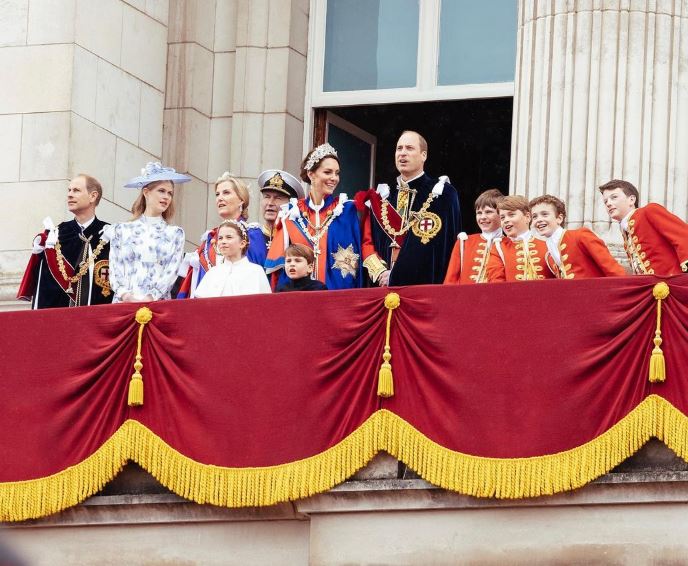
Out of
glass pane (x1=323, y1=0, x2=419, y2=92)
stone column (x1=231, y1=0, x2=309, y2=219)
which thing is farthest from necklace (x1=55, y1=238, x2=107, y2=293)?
glass pane (x1=323, y1=0, x2=419, y2=92)

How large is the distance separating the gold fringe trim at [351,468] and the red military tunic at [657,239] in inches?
56.2

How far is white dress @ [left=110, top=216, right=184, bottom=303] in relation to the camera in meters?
16.5

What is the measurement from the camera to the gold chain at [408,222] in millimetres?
16188

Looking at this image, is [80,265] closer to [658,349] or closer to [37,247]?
[37,247]

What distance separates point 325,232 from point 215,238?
3.05 ft

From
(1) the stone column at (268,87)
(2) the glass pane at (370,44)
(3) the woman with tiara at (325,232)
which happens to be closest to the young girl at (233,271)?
(3) the woman with tiara at (325,232)

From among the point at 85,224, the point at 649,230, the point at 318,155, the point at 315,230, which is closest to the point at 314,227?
the point at 315,230

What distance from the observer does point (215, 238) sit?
16.7 m

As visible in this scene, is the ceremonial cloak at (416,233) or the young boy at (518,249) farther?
the ceremonial cloak at (416,233)

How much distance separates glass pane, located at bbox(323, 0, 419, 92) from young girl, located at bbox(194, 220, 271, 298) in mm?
5283

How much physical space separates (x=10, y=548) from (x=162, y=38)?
12.6 metres

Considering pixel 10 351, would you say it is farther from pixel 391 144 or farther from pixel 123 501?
pixel 391 144

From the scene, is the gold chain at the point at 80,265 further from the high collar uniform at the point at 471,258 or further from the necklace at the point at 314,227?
the high collar uniform at the point at 471,258

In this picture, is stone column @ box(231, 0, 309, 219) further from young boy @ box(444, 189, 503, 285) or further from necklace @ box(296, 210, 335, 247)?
young boy @ box(444, 189, 503, 285)
